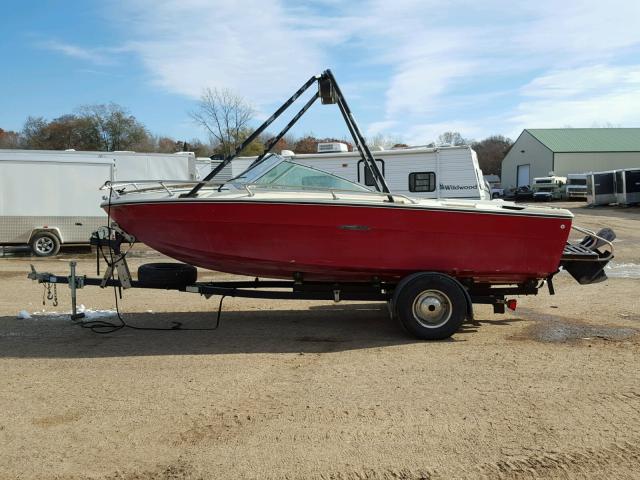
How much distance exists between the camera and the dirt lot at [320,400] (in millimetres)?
3055

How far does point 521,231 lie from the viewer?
5.42 metres

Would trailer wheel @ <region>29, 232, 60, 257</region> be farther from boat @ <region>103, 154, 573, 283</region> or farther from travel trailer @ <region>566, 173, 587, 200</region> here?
travel trailer @ <region>566, 173, 587, 200</region>

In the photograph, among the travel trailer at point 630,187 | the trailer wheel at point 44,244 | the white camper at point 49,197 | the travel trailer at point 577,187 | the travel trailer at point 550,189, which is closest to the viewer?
the white camper at point 49,197

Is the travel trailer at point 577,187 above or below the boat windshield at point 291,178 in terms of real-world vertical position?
above

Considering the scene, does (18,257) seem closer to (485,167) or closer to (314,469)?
(314,469)

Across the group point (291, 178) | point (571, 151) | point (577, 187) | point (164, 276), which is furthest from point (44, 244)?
point (571, 151)

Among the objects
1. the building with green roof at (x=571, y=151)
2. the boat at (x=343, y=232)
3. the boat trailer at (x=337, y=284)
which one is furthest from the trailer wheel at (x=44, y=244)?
the building with green roof at (x=571, y=151)

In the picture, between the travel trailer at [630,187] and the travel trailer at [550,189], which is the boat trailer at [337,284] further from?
the travel trailer at [550,189]

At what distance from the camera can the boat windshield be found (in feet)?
18.8

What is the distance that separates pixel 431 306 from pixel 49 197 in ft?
34.9

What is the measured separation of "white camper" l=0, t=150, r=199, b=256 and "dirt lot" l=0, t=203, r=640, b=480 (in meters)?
7.15

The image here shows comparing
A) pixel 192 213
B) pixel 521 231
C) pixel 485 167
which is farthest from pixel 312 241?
pixel 485 167

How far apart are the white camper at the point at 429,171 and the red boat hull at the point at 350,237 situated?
7785 mm

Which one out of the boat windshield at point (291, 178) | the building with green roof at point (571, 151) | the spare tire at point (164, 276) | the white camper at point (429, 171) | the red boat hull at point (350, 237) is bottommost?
the spare tire at point (164, 276)
